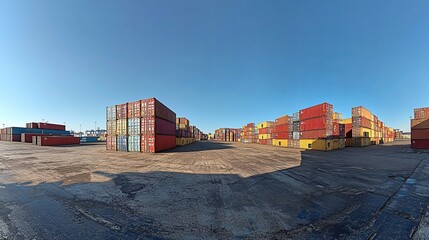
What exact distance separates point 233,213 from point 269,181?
13.8 feet

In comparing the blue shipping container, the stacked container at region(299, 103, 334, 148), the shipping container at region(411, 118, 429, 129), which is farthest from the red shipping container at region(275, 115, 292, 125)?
the blue shipping container

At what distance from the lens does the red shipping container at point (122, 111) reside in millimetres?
24138

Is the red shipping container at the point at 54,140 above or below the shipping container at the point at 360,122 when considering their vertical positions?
below

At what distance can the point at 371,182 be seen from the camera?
8445 mm

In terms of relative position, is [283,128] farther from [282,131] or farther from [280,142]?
[280,142]

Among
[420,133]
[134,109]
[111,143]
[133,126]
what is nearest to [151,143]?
[133,126]

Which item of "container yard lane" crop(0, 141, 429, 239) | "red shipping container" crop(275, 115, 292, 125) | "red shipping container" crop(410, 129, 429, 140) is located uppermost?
"red shipping container" crop(275, 115, 292, 125)

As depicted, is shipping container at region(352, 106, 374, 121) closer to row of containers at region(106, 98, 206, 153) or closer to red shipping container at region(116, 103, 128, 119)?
row of containers at region(106, 98, 206, 153)

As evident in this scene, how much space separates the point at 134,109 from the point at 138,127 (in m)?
2.71

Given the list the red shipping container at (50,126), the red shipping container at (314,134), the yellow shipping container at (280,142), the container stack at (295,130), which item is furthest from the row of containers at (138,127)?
the red shipping container at (50,126)

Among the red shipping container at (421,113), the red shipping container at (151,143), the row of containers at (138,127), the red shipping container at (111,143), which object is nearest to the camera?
the red shipping container at (151,143)

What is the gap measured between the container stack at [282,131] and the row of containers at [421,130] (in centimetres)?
1899

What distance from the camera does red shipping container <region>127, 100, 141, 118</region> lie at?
75.6 feet

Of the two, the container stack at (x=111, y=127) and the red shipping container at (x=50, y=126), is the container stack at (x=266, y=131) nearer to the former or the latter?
the container stack at (x=111, y=127)
